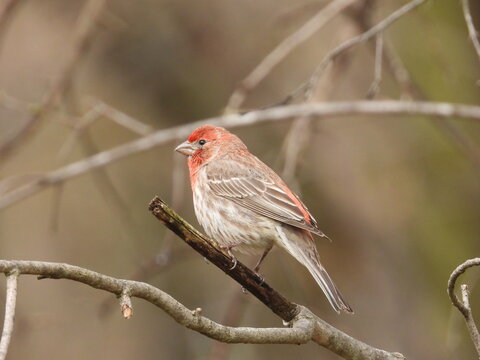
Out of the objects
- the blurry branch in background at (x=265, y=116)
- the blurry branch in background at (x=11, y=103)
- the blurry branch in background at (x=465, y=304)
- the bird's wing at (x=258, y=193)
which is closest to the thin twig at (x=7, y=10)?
the blurry branch in background at (x=11, y=103)

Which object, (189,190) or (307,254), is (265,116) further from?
(189,190)

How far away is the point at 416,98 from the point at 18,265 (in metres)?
4.96

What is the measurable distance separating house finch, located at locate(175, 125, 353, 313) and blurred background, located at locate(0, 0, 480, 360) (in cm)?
174

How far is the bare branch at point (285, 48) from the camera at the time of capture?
6.57m

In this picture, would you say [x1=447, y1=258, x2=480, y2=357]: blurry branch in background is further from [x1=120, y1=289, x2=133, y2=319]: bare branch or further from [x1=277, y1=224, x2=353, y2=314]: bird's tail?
[x1=120, y1=289, x2=133, y2=319]: bare branch

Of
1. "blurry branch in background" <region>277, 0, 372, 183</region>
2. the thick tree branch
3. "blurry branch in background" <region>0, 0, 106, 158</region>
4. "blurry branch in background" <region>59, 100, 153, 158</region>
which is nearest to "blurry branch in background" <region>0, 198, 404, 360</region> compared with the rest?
the thick tree branch

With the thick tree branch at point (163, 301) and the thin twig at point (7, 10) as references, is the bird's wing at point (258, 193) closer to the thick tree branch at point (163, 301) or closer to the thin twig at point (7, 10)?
the thick tree branch at point (163, 301)

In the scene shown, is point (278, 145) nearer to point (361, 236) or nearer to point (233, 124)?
point (361, 236)

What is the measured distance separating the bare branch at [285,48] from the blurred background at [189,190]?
1.33 meters

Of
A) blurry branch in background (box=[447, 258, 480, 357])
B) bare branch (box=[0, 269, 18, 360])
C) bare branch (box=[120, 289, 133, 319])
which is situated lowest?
bare branch (box=[0, 269, 18, 360])

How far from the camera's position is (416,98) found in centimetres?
733

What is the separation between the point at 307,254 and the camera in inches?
215

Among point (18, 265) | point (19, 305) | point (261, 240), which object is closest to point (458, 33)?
point (261, 240)

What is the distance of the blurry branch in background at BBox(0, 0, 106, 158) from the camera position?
681 centimetres
